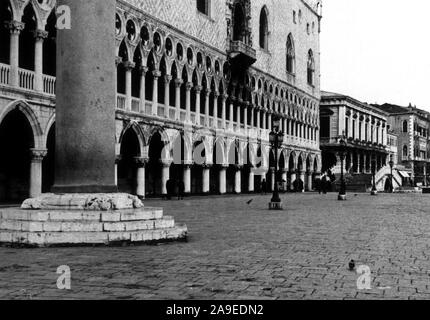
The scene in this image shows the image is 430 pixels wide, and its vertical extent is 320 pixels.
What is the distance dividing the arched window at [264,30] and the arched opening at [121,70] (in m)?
Answer: 19.2

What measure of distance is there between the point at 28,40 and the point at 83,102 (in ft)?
48.0

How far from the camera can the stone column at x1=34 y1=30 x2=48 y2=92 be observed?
71.9 feet

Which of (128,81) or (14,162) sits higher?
(128,81)

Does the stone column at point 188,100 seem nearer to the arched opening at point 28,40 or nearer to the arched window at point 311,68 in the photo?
the arched opening at point 28,40

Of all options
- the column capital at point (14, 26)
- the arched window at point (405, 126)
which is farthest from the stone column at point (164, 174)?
the arched window at point (405, 126)

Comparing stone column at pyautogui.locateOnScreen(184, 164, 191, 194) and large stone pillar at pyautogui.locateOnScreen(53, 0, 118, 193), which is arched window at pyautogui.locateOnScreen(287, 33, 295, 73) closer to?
stone column at pyautogui.locateOnScreen(184, 164, 191, 194)

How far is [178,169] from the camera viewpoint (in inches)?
1352

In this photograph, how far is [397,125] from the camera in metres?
99.8

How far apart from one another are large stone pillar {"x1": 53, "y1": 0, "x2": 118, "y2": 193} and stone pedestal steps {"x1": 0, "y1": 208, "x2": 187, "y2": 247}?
645 millimetres

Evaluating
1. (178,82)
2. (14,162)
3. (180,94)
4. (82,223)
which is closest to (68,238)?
(82,223)

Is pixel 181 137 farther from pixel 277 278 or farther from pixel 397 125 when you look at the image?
pixel 397 125

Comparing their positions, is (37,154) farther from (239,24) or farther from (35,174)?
(239,24)

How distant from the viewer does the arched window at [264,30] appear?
148 feet
